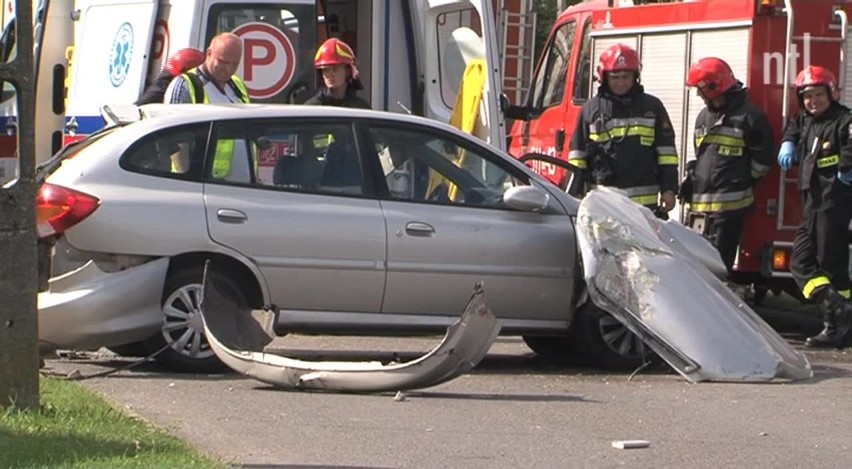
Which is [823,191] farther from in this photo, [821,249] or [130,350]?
[130,350]

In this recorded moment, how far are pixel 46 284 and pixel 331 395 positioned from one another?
1.67 m

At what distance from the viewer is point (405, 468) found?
23.1 ft

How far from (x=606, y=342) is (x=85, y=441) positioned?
13.1 feet

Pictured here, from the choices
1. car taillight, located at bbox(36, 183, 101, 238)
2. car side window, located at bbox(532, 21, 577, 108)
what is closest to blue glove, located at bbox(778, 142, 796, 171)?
car side window, located at bbox(532, 21, 577, 108)

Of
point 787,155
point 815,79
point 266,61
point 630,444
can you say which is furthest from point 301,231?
point 266,61

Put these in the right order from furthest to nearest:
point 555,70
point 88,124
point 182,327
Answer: point 555,70 < point 88,124 < point 182,327

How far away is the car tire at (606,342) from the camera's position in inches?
401

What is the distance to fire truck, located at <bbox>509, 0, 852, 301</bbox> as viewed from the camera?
11.9 m

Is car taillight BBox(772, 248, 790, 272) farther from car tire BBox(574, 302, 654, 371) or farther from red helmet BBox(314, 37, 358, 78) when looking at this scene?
red helmet BBox(314, 37, 358, 78)

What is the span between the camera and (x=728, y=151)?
1177 centimetres

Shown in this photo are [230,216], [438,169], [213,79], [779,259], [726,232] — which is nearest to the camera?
[230,216]

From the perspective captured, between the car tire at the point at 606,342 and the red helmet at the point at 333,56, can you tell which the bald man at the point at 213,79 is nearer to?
the red helmet at the point at 333,56

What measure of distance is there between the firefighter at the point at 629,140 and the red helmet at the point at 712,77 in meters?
0.32

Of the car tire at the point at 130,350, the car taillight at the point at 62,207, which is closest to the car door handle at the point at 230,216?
the car taillight at the point at 62,207
